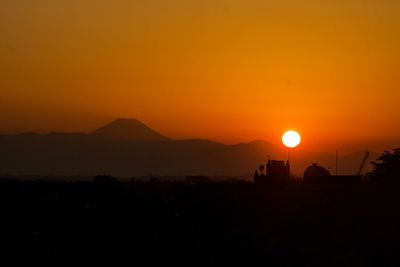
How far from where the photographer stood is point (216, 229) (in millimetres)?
37438

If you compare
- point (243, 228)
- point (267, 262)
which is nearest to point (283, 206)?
point (243, 228)

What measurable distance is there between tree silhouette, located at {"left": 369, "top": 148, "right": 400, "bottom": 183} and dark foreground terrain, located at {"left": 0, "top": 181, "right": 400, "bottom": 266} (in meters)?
4.74

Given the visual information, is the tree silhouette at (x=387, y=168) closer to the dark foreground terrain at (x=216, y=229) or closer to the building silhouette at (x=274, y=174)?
the dark foreground terrain at (x=216, y=229)

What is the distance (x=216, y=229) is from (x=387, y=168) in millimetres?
21488

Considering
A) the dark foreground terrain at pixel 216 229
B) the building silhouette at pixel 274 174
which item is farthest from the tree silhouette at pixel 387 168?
the building silhouette at pixel 274 174

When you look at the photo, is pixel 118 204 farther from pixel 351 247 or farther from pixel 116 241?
pixel 351 247

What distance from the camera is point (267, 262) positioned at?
80.1ft

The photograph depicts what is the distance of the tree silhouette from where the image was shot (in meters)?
51.1

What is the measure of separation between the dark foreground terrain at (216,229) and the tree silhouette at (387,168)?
474 cm

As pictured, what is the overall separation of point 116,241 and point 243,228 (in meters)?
6.42

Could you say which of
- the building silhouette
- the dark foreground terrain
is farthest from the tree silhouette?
the building silhouette

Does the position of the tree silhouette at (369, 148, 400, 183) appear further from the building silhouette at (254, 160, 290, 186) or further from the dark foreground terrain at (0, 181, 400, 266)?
the building silhouette at (254, 160, 290, 186)

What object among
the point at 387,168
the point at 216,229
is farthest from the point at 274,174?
the point at 216,229

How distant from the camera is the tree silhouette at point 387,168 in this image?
51.1 metres
